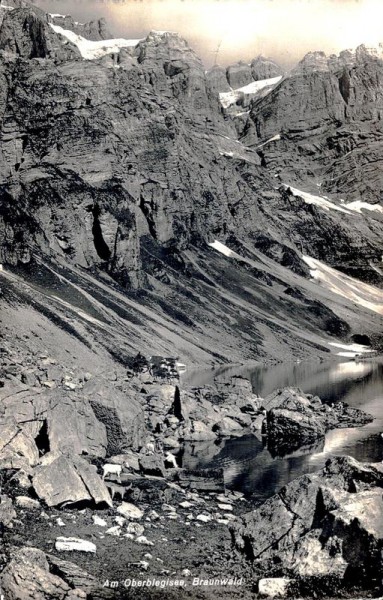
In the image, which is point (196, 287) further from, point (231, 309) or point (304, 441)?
point (304, 441)

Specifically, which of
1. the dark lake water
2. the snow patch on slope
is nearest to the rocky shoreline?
the dark lake water

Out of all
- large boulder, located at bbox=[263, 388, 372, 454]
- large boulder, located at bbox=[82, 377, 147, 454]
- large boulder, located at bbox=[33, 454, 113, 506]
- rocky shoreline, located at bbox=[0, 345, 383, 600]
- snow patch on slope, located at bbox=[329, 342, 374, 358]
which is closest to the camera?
rocky shoreline, located at bbox=[0, 345, 383, 600]

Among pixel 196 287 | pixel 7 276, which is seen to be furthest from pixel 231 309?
pixel 7 276

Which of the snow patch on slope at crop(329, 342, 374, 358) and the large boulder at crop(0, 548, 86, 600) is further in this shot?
the snow patch on slope at crop(329, 342, 374, 358)

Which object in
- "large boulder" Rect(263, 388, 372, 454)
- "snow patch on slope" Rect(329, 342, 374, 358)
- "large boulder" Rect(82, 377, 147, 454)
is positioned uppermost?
"large boulder" Rect(82, 377, 147, 454)

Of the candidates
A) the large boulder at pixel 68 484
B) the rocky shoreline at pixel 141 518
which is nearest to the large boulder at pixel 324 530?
the rocky shoreline at pixel 141 518

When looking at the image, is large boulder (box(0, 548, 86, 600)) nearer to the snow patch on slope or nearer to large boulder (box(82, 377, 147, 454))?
large boulder (box(82, 377, 147, 454))

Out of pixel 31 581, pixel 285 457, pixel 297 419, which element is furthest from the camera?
pixel 297 419

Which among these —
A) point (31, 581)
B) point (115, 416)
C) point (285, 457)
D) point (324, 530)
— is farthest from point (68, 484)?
point (285, 457)

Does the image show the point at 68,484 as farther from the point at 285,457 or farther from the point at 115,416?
the point at 285,457
